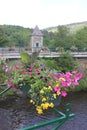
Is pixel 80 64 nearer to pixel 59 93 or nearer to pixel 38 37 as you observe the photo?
pixel 38 37

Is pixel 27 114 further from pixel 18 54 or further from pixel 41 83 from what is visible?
pixel 41 83

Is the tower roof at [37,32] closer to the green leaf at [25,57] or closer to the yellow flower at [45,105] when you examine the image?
the green leaf at [25,57]

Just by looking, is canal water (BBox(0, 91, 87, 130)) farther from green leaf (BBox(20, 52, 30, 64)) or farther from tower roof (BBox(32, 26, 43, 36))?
tower roof (BBox(32, 26, 43, 36))

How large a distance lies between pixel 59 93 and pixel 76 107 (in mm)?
24091

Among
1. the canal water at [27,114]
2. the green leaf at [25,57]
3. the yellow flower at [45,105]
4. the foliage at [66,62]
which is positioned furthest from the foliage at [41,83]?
the foliage at [66,62]

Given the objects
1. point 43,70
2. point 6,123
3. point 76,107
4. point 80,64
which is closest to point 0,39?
point 80,64

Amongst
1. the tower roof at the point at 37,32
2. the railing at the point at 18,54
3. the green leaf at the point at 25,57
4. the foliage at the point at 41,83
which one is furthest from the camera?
the tower roof at the point at 37,32

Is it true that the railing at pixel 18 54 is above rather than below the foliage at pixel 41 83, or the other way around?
below

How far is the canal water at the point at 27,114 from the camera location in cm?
2239

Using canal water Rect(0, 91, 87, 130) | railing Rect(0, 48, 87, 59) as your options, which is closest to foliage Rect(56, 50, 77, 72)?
railing Rect(0, 48, 87, 59)

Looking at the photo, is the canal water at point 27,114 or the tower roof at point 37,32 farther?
the tower roof at point 37,32

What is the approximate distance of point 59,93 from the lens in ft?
18.7

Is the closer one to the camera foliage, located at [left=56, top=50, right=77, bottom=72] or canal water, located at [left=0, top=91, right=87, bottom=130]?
canal water, located at [left=0, top=91, right=87, bottom=130]

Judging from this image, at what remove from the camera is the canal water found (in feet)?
73.5
